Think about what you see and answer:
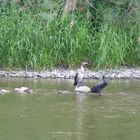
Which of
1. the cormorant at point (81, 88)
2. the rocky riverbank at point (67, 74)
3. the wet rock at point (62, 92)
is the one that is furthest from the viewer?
the rocky riverbank at point (67, 74)

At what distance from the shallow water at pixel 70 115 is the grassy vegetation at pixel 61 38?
119 inches

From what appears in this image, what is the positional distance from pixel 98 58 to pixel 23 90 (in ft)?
16.0

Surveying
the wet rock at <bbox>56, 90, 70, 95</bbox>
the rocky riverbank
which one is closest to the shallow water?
the wet rock at <bbox>56, 90, 70, 95</bbox>

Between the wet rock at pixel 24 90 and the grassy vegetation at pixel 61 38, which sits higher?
the grassy vegetation at pixel 61 38

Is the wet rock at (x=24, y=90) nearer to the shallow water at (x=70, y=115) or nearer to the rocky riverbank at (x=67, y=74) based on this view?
the shallow water at (x=70, y=115)

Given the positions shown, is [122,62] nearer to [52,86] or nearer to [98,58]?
[98,58]

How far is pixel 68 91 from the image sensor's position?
A: 14109 millimetres

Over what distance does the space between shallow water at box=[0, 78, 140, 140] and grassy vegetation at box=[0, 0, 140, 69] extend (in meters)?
3.02

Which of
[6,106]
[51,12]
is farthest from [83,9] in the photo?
[6,106]

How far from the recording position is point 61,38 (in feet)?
60.6

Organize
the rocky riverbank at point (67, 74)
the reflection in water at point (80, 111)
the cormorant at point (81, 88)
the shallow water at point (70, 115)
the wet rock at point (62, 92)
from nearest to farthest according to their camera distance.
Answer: the shallow water at point (70, 115) < the reflection in water at point (80, 111) < the wet rock at point (62, 92) < the cormorant at point (81, 88) < the rocky riverbank at point (67, 74)

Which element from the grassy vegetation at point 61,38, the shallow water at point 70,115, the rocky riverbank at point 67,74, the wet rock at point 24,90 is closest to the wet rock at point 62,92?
the shallow water at point 70,115

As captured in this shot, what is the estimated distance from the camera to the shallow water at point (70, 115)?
9375 millimetres

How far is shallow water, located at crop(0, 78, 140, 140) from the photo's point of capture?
30.8 feet
